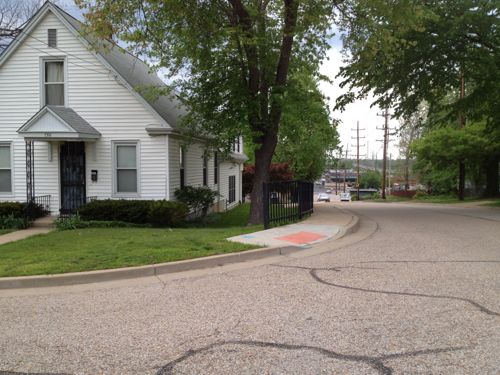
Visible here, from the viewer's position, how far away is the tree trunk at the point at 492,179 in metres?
33.3

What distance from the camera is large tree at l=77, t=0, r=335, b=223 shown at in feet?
41.9

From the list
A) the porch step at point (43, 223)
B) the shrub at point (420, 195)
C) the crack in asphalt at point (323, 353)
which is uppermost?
the porch step at point (43, 223)

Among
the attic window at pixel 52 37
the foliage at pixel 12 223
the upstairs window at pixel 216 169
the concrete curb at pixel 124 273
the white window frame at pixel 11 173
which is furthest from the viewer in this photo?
the upstairs window at pixel 216 169

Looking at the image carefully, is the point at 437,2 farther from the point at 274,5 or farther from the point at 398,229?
the point at 398,229

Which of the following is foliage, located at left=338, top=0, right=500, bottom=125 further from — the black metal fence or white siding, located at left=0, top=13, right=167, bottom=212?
white siding, located at left=0, top=13, right=167, bottom=212

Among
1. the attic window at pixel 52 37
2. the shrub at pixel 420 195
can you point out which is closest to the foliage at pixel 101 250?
the attic window at pixel 52 37

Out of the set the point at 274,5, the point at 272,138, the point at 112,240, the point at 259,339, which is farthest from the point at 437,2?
the point at 259,339

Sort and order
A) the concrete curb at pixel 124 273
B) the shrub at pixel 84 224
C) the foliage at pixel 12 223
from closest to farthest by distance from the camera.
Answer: the concrete curb at pixel 124 273
the shrub at pixel 84 224
the foliage at pixel 12 223

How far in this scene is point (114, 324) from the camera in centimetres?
519

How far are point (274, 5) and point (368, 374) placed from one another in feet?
44.0

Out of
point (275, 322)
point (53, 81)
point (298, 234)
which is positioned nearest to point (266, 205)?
point (298, 234)

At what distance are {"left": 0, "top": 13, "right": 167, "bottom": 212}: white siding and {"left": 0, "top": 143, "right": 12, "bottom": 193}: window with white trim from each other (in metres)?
0.25

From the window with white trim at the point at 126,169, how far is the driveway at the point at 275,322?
8378 millimetres

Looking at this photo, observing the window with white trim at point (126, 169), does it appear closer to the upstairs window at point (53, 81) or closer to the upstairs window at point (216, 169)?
the upstairs window at point (53, 81)
